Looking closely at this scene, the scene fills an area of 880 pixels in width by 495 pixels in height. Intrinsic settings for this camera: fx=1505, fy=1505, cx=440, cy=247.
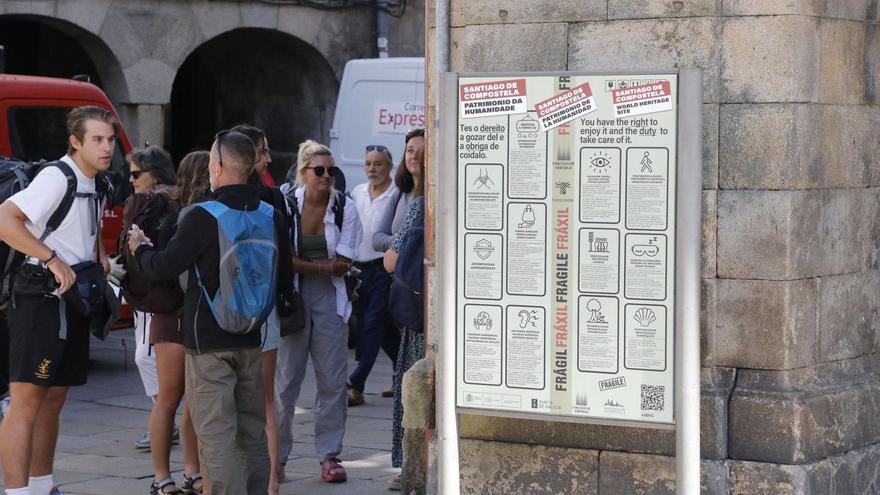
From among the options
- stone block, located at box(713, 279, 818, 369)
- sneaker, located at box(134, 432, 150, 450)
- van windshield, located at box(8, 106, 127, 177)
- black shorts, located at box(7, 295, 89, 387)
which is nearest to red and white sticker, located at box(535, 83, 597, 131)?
stone block, located at box(713, 279, 818, 369)

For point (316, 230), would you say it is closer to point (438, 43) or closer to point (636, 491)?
point (438, 43)

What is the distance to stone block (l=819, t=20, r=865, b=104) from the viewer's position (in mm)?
5543

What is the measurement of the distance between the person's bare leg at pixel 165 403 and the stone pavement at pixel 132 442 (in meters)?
0.33

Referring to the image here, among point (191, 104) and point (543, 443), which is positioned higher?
point (191, 104)

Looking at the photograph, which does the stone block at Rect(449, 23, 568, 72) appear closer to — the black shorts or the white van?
the black shorts

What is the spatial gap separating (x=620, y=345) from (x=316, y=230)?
2884 mm

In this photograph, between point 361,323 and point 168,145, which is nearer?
point 361,323

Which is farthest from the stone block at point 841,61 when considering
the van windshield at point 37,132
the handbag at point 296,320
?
the van windshield at point 37,132

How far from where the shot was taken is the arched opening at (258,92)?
56.7ft

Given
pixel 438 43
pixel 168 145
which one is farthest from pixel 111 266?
pixel 168 145

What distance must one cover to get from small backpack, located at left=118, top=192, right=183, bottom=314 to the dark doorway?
9.65 m

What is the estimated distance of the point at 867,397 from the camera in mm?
5832

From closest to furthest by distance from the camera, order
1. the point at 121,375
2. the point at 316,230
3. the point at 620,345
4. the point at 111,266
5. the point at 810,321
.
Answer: the point at 620,345
the point at 810,321
the point at 111,266
the point at 316,230
the point at 121,375

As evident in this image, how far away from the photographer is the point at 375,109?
13734 mm
